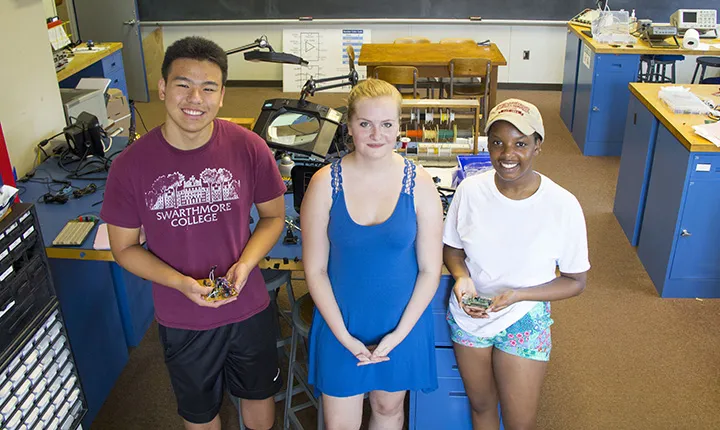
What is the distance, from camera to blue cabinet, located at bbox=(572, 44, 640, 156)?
18.0 ft

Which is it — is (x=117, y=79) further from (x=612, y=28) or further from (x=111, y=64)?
(x=612, y=28)

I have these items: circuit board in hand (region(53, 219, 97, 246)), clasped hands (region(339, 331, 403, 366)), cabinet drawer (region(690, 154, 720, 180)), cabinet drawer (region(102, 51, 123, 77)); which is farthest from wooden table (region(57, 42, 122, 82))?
cabinet drawer (region(690, 154, 720, 180))

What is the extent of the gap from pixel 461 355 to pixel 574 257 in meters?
0.49

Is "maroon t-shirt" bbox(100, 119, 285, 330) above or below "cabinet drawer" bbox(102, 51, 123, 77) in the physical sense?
above

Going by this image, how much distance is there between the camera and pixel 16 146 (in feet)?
10.7

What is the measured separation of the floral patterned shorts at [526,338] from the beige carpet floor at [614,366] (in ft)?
2.73

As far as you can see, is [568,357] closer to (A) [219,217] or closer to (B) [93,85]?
(A) [219,217]

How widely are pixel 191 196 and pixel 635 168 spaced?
3147mm

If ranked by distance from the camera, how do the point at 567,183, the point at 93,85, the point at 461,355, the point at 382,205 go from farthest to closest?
the point at 567,183, the point at 93,85, the point at 461,355, the point at 382,205

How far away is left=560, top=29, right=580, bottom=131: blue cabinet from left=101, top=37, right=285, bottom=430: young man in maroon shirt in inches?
183

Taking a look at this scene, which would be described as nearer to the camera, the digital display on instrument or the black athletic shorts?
the black athletic shorts

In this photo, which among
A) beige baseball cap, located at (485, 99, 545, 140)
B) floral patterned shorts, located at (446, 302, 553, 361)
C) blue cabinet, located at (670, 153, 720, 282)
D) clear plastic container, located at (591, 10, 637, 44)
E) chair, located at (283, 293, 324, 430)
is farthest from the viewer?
clear plastic container, located at (591, 10, 637, 44)

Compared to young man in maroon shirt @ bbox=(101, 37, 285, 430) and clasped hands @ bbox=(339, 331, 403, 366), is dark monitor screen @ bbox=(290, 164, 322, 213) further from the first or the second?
clasped hands @ bbox=(339, 331, 403, 366)

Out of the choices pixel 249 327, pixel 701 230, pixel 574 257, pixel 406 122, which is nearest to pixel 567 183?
pixel 701 230
